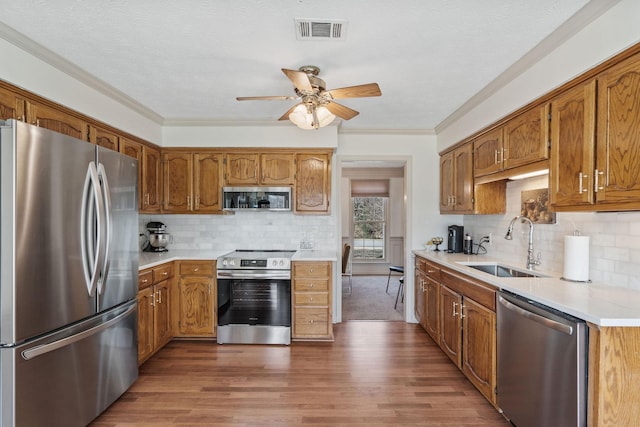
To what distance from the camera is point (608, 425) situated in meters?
1.46

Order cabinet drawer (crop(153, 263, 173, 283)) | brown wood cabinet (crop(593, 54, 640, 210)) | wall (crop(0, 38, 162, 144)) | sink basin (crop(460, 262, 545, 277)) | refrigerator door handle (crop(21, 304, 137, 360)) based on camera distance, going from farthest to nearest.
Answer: cabinet drawer (crop(153, 263, 173, 283)) → sink basin (crop(460, 262, 545, 277)) → wall (crop(0, 38, 162, 144)) → refrigerator door handle (crop(21, 304, 137, 360)) → brown wood cabinet (crop(593, 54, 640, 210))

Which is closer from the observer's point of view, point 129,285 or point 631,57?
point 631,57

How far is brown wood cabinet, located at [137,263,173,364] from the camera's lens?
2.93 m

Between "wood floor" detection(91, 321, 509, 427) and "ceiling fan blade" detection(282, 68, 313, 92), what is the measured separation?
86.3 inches

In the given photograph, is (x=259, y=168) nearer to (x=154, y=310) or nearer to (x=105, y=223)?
(x=154, y=310)

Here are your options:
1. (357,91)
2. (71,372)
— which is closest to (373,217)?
(357,91)

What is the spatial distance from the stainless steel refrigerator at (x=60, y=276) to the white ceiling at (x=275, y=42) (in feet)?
2.30

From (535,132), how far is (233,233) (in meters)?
3.31

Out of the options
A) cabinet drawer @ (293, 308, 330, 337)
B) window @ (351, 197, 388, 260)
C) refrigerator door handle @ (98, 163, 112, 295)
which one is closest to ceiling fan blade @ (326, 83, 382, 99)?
refrigerator door handle @ (98, 163, 112, 295)

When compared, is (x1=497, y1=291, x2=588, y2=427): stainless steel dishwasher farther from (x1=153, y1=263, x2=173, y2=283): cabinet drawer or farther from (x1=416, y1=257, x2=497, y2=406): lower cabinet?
(x1=153, y1=263, x2=173, y2=283): cabinet drawer

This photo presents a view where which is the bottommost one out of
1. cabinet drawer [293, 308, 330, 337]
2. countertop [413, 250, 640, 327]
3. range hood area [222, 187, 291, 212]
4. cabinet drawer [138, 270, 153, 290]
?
cabinet drawer [293, 308, 330, 337]

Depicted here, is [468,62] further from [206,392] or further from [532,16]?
[206,392]

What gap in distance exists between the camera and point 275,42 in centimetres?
211

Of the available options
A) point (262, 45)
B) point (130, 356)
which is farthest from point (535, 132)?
point (130, 356)
